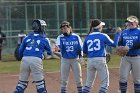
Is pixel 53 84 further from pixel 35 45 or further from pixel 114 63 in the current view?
pixel 114 63

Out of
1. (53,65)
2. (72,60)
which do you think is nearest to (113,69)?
(53,65)

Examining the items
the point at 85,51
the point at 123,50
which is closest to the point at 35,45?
the point at 85,51

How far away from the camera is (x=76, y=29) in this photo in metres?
34.0

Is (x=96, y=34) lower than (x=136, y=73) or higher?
higher

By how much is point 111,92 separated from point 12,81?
13.0 ft

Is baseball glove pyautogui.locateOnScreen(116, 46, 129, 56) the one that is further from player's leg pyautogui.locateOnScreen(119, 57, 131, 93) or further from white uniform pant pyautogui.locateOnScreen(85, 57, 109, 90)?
white uniform pant pyautogui.locateOnScreen(85, 57, 109, 90)

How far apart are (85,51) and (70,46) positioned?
0.52 m

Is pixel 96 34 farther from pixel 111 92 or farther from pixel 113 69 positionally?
pixel 113 69

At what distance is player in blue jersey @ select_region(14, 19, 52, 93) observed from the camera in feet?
37.7

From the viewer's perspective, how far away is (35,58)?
11.5 m

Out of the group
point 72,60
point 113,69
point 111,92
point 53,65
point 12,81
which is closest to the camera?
point 72,60

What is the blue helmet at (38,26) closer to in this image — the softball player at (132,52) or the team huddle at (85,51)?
the team huddle at (85,51)

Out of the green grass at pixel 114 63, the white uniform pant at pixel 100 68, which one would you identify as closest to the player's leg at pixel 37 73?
the white uniform pant at pixel 100 68

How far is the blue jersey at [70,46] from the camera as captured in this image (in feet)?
40.9
